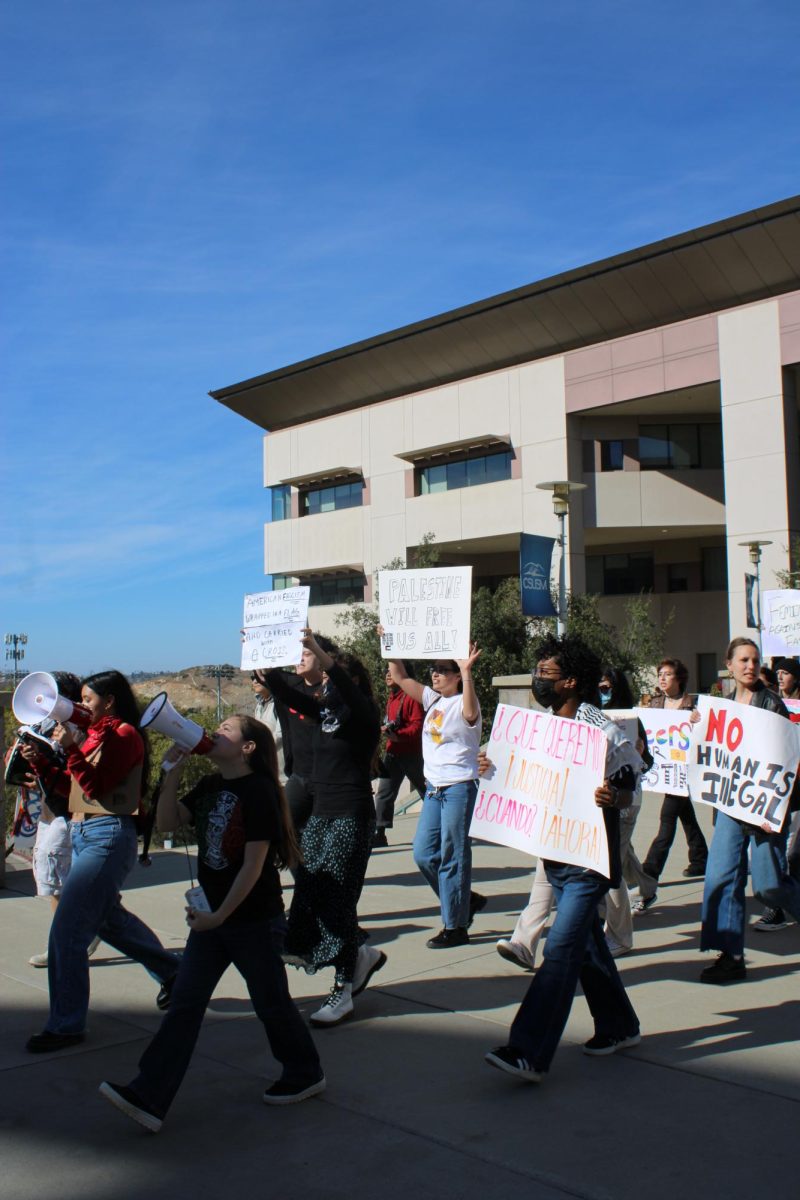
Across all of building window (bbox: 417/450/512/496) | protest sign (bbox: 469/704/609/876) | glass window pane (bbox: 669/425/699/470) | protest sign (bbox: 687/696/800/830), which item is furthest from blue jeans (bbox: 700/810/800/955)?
building window (bbox: 417/450/512/496)

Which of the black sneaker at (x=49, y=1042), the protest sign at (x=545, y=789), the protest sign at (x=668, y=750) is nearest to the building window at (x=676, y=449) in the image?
the protest sign at (x=668, y=750)

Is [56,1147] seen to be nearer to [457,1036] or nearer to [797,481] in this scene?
[457,1036]

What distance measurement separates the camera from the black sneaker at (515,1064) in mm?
4301

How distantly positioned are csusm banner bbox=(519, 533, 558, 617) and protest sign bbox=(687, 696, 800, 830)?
16.6m

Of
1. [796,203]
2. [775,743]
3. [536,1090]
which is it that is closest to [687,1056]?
[536,1090]

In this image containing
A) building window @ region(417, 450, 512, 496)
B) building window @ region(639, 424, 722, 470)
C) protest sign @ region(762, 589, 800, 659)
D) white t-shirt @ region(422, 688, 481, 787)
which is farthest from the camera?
building window @ region(417, 450, 512, 496)

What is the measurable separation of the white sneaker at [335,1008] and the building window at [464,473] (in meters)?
34.7

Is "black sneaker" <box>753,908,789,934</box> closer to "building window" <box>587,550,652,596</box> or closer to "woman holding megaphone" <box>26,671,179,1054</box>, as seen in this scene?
"woman holding megaphone" <box>26,671,179,1054</box>

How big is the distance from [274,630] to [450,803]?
1.55 meters

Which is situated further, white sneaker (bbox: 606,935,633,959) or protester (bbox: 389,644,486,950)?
protester (bbox: 389,644,486,950)

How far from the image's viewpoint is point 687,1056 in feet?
15.7

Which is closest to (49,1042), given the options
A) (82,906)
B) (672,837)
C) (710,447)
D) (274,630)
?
(82,906)

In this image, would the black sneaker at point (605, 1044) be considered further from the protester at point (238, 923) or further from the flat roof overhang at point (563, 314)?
the flat roof overhang at point (563, 314)

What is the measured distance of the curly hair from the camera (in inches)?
195
